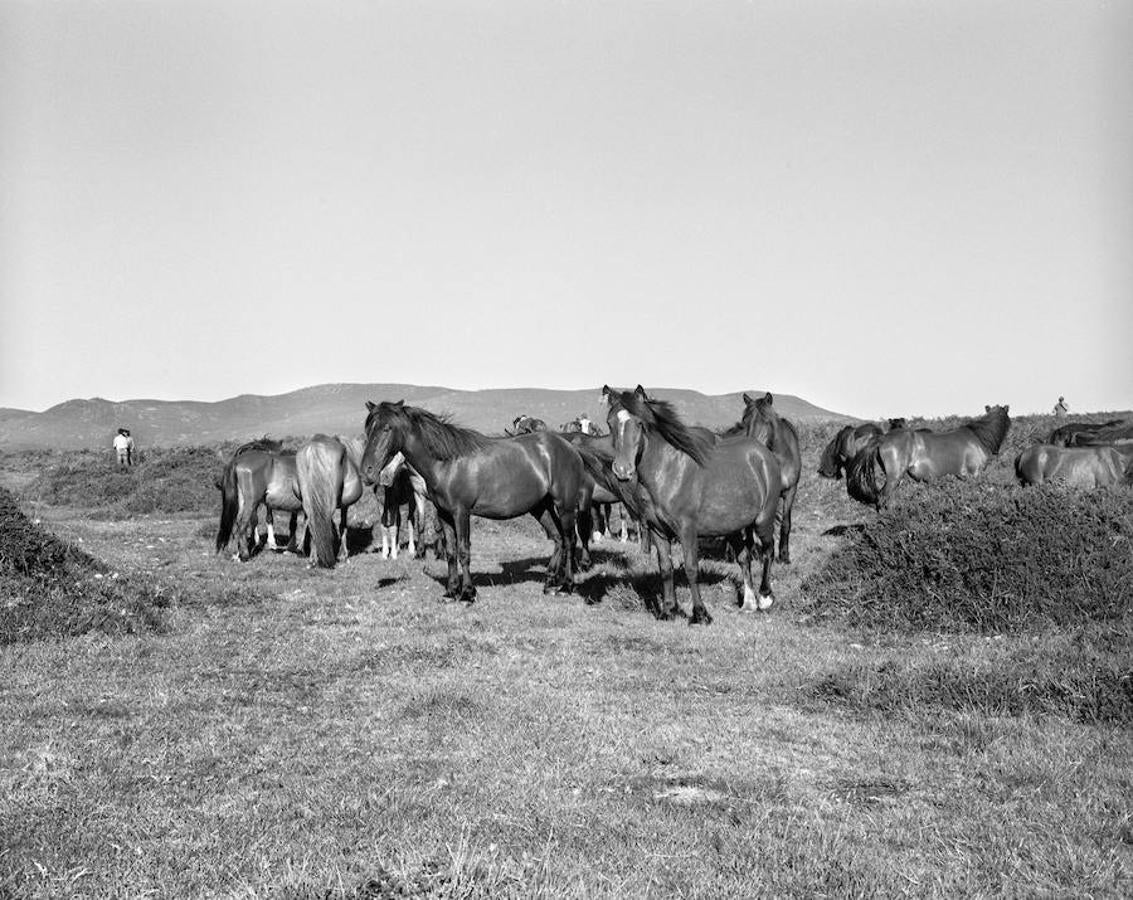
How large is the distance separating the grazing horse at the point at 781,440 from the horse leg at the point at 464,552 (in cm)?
501

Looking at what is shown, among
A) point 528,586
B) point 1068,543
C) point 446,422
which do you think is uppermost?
point 446,422

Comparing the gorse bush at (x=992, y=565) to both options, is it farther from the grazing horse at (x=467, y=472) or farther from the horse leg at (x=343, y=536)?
the horse leg at (x=343, y=536)

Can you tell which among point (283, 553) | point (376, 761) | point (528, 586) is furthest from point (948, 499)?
point (283, 553)

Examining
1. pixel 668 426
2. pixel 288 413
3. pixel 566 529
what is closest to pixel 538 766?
pixel 668 426

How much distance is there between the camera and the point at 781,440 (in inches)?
571

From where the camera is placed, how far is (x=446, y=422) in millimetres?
12484

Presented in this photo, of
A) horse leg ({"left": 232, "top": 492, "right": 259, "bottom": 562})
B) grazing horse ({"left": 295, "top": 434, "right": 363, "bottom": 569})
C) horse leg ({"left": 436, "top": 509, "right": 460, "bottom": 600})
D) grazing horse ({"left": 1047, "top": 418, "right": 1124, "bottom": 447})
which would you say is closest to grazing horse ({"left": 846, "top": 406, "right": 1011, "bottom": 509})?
grazing horse ({"left": 1047, "top": 418, "right": 1124, "bottom": 447})

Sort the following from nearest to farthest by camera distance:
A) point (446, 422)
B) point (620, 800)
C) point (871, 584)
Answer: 1. point (620, 800)
2. point (871, 584)
3. point (446, 422)

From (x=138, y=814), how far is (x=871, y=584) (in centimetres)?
805

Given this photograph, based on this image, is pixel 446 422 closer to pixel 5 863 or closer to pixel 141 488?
pixel 5 863

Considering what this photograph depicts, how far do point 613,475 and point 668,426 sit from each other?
1.05m

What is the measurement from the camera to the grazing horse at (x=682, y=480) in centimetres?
1018

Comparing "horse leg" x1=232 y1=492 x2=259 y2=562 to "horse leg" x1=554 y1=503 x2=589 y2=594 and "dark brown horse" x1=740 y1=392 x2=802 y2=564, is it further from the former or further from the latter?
"dark brown horse" x1=740 y1=392 x2=802 y2=564

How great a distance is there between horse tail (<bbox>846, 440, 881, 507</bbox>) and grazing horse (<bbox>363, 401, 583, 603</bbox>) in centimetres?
773
